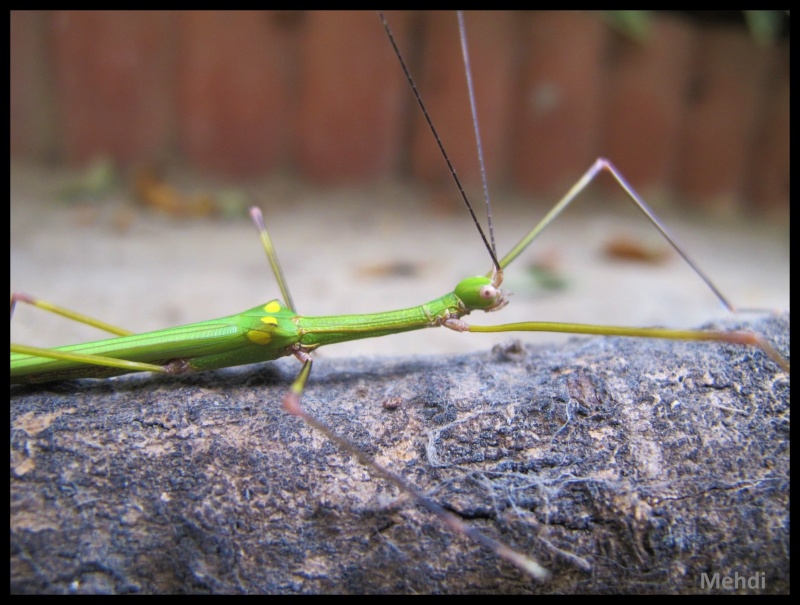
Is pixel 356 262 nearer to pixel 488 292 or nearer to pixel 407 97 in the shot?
pixel 407 97

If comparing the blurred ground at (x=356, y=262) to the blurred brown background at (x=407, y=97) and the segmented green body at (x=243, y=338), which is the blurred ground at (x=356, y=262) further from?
the segmented green body at (x=243, y=338)

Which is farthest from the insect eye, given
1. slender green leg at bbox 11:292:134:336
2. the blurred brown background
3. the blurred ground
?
the blurred brown background

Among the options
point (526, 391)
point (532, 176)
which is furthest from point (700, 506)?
point (532, 176)

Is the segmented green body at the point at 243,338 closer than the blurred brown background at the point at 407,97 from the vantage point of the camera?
→ Yes

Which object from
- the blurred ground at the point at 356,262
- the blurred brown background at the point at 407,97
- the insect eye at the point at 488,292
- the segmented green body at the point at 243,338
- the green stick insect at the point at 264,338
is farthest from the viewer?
the blurred brown background at the point at 407,97

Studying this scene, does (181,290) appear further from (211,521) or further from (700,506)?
(700,506)

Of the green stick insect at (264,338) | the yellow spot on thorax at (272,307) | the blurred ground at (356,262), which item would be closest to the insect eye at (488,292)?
the green stick insect at (264,338)

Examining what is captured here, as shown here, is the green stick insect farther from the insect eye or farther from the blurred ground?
the blurred ground

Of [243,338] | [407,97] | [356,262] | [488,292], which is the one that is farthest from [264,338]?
[407,97]
